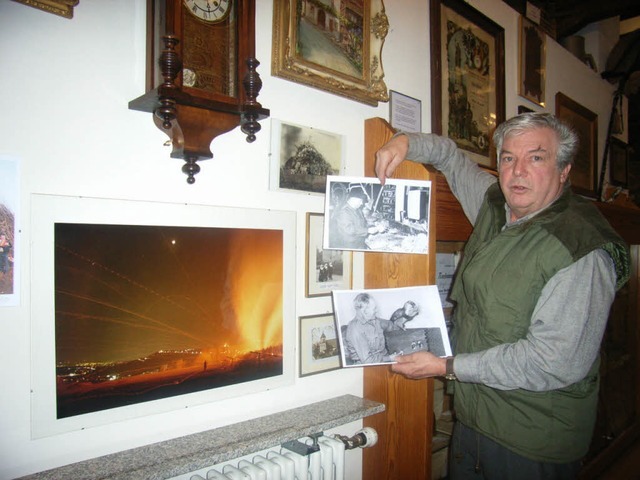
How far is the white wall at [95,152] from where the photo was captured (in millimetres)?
996

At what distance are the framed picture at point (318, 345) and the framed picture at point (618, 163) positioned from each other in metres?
3.18

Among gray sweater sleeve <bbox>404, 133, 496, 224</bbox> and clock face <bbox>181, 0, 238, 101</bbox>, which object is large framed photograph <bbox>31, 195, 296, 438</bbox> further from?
gray sweater sleeve <bbox>404, 133, 496, 224</bbox>

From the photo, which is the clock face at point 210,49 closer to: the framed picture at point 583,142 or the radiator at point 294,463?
the radiator at point 294,463

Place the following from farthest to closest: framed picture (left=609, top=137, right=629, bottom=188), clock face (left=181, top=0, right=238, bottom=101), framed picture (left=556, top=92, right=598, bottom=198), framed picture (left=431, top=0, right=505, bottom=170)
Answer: framed picture (left=609, top=137, right=629, bottom=188), framed picture (left=556, top=92, right=598, bottom=198), framed picture (left=431, top=0, right=505, bottom=170), clock face (left=181, top=0, right=238, bottom=101)

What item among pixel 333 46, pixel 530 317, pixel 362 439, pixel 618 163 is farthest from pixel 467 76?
pixel 618 163

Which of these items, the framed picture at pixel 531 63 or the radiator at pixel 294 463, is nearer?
the radiator at pixel 294 463

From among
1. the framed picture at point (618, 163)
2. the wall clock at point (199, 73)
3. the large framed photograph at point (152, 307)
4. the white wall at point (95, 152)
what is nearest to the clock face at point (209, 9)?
the wall clock at point (199, 73)

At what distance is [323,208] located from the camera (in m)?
1.61

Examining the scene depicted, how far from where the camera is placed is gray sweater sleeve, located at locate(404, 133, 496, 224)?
160 centimetres

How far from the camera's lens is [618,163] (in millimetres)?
3732

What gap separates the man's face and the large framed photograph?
0.72m

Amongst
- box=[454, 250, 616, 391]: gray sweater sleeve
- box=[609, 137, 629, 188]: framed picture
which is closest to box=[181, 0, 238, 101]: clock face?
box=[454, 250, 616, 391]: gray sweater sleeve

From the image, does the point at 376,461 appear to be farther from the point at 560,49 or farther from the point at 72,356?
the point at 560,49

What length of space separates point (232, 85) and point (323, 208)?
58cm
